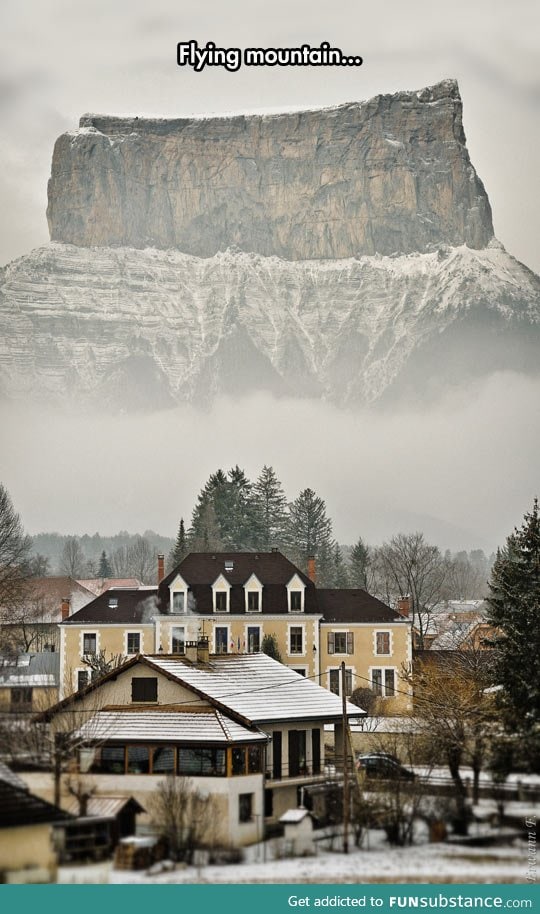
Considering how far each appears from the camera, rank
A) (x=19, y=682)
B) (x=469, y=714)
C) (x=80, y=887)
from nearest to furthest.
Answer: (x=80, y=887) < (x=469, y=714) < (x=19, y=682)

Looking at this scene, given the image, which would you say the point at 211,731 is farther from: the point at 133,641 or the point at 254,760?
the point at 133,641

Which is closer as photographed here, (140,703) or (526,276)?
(140,703)

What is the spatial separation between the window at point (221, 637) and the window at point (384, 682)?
15.6 ft

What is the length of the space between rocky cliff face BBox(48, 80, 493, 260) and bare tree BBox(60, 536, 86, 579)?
1814 inches

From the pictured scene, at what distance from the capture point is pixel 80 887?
19000 mm

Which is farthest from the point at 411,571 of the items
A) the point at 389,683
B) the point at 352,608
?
the point at 389,683

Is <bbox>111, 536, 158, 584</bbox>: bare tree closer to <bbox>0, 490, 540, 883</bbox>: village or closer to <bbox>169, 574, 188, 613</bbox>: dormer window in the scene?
<bbox>169, 574, 188, 613</bbox>: dormer window

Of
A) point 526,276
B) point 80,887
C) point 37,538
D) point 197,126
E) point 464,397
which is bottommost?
point 80,887

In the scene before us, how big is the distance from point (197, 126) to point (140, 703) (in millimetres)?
120036

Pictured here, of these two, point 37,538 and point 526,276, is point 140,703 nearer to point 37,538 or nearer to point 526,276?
point 37,538

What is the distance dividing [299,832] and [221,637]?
21.2 metres

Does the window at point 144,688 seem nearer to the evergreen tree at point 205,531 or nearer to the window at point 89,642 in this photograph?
the window at point 89,642

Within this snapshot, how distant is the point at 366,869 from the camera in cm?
1955

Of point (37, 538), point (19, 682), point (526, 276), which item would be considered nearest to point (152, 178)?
point (526, 276)
